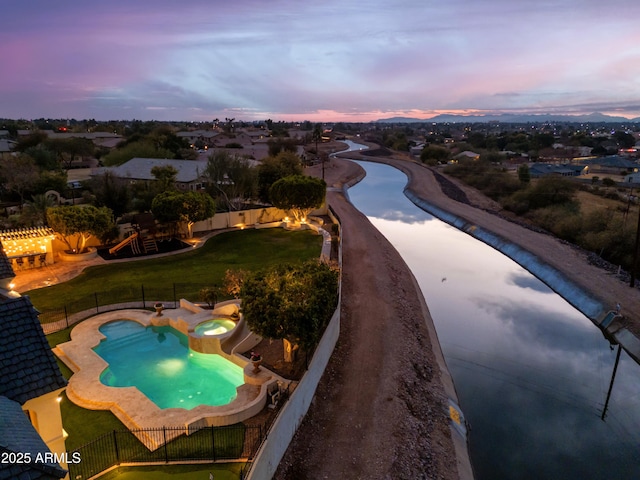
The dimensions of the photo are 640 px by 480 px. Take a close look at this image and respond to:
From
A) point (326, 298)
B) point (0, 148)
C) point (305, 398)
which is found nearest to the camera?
point (305, 398)

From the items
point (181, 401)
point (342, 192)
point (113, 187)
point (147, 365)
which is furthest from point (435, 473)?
point (342, 192)

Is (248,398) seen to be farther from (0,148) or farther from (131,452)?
(0,148)

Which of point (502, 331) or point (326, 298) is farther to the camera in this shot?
point (502, 331)

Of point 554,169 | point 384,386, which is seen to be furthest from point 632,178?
point 384,386

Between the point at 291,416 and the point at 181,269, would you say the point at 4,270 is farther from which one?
the point at 181,269

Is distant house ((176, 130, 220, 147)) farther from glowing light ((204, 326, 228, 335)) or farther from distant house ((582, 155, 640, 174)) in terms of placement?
glowing light ((204, 326, 228, 335))

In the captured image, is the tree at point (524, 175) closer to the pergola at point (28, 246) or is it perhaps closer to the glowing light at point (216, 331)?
the glowing light at point (216, 331)
